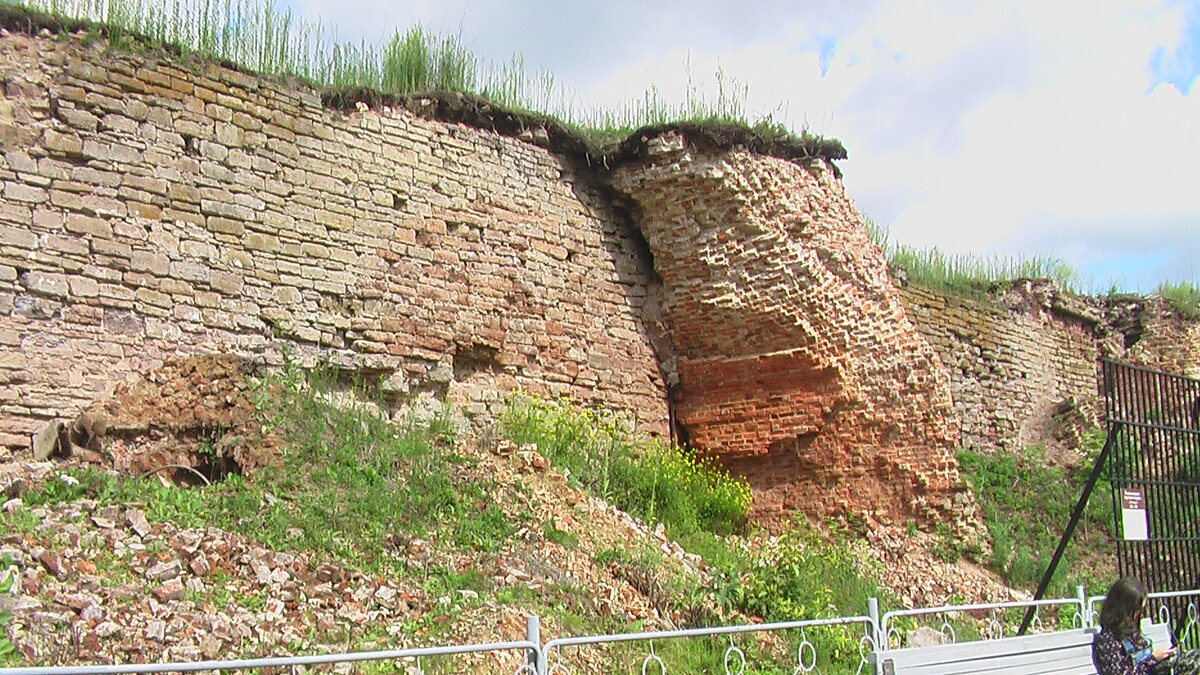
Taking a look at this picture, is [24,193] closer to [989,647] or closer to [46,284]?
[46,284]

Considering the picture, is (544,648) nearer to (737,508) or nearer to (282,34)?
(737,508)

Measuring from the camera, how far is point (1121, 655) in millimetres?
4934

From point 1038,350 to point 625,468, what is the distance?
8.39m

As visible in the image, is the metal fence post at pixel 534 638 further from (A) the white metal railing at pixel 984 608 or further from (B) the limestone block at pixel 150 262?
(B) the limestone block at pixel 150 262

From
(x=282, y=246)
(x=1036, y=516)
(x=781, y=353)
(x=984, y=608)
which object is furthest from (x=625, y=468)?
(x=1036, y=516)

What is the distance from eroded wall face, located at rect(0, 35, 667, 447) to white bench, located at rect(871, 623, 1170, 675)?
15.8 ft

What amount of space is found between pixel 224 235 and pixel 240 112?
3.33ft

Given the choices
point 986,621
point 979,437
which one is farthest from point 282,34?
point 979,437

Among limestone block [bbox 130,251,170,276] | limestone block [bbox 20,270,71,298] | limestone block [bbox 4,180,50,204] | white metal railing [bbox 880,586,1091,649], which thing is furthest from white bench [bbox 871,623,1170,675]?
limestone block [bbox 4,180,50,204]

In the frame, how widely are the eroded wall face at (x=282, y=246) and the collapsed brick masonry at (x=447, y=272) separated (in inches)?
0.7

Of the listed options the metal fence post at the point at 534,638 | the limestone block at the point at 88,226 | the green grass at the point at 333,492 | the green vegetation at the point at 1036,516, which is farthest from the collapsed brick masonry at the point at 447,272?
the metal fence post at the point at 534,638

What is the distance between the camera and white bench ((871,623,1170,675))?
17.6ft

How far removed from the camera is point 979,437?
45.2 feet

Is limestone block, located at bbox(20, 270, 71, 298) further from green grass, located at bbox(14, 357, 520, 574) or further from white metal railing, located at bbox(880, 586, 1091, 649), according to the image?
white metal railing, located at bbox(880, 586, 1091, 649)
